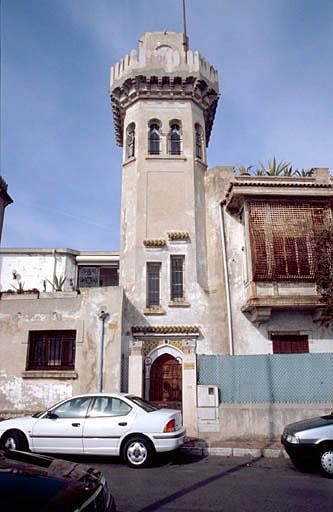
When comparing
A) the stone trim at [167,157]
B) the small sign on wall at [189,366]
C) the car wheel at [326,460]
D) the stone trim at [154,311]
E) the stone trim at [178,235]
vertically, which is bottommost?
the car wheel at [326,460]

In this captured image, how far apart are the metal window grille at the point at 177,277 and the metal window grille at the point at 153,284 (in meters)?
0.60

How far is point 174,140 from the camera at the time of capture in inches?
718

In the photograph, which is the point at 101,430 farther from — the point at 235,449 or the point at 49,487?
the point at 49,487

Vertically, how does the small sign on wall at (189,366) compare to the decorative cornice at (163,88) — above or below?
below

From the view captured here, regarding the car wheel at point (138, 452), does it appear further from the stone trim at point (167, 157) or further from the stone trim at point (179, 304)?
the stone trim at point (167, 157)

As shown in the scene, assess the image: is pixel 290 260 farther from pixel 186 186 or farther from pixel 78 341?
pixel 78 341

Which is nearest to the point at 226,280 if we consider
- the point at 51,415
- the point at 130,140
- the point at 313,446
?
the point at 313,446

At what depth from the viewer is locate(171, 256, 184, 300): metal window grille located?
1589 centimetres

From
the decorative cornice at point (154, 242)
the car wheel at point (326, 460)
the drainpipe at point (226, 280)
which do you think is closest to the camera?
the car wheel at point (326, 460)

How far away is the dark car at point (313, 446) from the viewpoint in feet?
24.0

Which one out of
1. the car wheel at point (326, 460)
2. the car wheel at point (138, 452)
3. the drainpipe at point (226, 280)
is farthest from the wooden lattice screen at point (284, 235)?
the car wheel at point (138, 452)

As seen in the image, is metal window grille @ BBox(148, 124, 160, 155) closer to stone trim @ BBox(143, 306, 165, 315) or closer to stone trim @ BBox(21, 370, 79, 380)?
stone trim @ BBox(143, 306, 165, 315)

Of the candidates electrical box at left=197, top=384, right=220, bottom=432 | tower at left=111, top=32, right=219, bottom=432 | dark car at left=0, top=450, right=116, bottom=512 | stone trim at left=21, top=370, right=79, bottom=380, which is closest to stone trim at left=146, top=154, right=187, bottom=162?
tower at left=111, top=32, right=219, bottom=432

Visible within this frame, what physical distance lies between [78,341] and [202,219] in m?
7.43
